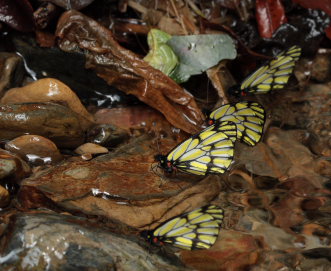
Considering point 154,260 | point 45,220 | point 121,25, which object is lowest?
point 154,260

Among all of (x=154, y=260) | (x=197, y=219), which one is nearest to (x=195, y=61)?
(x=197, y=219)

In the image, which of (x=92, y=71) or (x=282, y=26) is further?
(x=282, y=26)

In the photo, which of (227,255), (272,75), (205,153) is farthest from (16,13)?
(227,255)

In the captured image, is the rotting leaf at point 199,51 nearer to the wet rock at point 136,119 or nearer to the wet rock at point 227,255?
the wet rock at point 136,119

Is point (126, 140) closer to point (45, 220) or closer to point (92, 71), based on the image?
point (92, 71)

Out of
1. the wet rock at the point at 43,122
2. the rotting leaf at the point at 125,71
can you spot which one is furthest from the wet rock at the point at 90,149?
the rotting leaf at the point at 125,71

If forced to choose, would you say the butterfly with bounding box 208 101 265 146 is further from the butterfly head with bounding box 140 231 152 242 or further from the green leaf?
the butterfly head with bounding box 140 231 152 242

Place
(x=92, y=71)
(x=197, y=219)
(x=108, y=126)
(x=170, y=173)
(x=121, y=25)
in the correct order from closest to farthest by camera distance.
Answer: (x=197, y=219) → (x=170, y=173) → (x=108, y=126) → (x=92, y=71) → (x=121, y=25)
